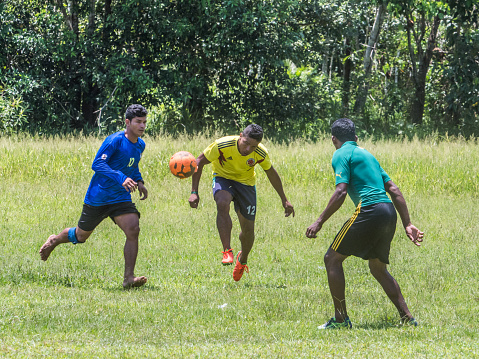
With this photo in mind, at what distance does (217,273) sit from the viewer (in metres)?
8.95

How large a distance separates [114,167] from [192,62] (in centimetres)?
1300

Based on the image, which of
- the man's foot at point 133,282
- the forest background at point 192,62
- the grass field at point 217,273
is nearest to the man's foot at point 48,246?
the grass field at point 217,273

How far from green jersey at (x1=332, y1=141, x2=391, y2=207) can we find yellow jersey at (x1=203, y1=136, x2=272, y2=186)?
214cm

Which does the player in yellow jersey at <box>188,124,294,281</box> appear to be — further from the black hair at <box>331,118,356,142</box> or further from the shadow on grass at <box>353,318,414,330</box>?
the shadow on grass at <box>353,318,414,330</box>

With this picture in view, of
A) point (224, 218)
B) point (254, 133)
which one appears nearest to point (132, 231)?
point (224, 218)

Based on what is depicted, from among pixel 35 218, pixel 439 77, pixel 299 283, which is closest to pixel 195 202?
pixel 299 283

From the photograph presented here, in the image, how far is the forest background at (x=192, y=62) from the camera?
64.6ft

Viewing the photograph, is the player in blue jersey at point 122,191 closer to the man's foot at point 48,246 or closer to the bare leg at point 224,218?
the man's foot at point 48,246

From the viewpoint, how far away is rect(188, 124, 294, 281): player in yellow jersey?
816 centimetres

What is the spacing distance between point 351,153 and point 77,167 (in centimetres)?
1036

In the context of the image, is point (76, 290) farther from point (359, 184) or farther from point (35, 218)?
point (35, 218)

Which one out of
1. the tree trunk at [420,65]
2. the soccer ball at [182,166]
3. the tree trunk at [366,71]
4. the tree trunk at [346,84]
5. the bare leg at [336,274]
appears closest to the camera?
the bare leg at [336,274]

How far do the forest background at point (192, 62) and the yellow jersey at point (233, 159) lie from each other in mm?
10234

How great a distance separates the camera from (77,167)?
15156 millimetres
